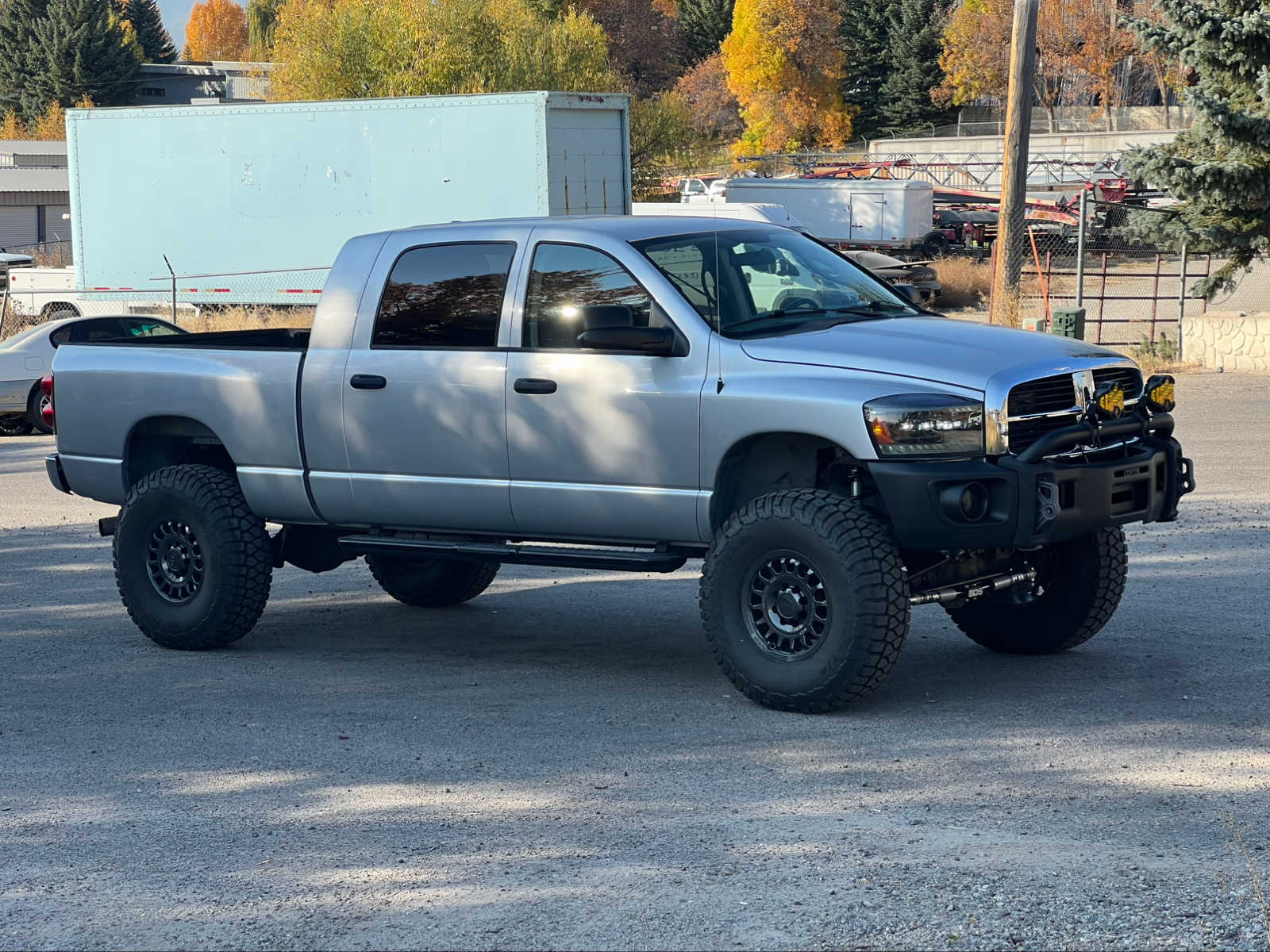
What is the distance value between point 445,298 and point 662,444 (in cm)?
144

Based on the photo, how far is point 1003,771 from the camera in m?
6.01

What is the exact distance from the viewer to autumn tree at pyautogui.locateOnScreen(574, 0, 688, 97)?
299 feet

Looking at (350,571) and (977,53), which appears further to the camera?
(977,53)

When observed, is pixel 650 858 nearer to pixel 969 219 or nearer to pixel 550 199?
pixel 550 199

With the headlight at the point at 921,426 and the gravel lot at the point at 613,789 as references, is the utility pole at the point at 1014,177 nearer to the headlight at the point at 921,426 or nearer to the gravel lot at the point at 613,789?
the gravel lot at the point at 613,789

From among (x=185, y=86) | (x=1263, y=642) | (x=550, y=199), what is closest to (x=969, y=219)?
(x=550, y=199)

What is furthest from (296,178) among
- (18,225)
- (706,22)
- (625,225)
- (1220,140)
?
(706,22)

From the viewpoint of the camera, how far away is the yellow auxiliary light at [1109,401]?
686 centimetres

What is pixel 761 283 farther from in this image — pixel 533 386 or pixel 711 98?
pixel 711 98

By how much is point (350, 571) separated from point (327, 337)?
10.5 ft

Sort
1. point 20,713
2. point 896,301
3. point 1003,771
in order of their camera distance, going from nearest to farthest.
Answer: point 1003,771 → point 20,713 → point 896,301

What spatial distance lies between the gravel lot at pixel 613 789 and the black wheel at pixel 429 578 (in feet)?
1.02

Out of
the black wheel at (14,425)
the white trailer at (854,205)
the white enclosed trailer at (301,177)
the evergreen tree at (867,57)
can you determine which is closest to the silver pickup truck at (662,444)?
the black wheel at (14,425)

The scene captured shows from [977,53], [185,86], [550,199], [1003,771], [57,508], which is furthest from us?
[185,86]
